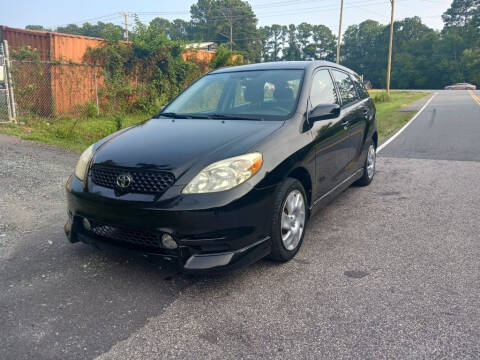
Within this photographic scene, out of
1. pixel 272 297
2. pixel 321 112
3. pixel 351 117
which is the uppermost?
pixel 321 112

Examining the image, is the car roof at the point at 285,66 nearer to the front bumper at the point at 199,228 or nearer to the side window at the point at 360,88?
the side window at the point at 360,88

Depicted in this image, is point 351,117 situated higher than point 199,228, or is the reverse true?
point 351,117

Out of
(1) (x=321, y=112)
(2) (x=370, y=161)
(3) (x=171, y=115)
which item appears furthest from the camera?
(2) (x=370, y=161)

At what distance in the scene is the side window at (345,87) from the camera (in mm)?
5123

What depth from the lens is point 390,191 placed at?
19.4 ft

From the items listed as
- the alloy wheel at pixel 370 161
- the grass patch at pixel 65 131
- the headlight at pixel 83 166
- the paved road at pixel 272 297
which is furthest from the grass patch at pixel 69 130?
the headlight at pixel 83 166

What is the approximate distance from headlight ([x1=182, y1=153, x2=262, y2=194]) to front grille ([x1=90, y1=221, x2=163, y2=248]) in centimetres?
43

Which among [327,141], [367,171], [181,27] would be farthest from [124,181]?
[181,27]

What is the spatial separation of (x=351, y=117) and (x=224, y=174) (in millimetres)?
2562

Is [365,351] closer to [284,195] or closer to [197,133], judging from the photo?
[284,195]

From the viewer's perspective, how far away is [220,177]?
3.03 metres

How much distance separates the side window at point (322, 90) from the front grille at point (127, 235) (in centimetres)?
212

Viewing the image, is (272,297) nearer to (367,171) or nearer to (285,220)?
(285,220)

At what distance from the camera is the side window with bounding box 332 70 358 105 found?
202 inches
